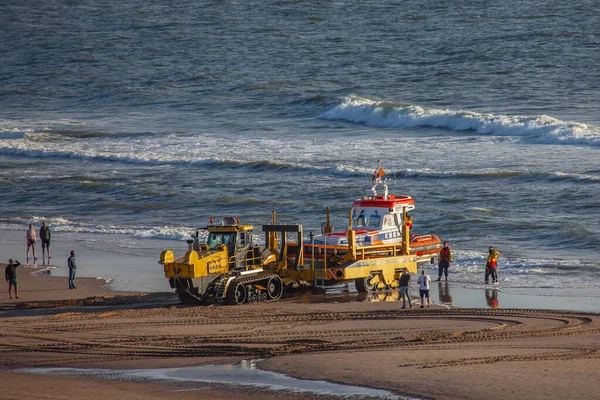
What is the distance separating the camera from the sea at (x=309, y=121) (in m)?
33.2

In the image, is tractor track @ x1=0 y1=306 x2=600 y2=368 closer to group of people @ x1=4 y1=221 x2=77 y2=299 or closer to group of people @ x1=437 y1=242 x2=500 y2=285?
group of people @ x1=4 y1=221 x2=77 y2=299

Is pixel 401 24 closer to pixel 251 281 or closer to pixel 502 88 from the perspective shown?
pixel 502 88

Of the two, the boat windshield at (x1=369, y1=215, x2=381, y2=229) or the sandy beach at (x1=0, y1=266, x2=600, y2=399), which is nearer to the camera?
the sandy beach at (x1=0, y1=266, x2=600, y2=399)

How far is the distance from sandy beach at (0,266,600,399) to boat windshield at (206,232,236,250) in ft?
5.19

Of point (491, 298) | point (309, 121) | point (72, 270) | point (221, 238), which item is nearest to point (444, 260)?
point (491, 298)

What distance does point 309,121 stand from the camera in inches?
2185

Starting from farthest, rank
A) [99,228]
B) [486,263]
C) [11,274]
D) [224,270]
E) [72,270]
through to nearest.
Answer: [99,228]
[486,263]
[72,270]
[11,274]
[224,270]

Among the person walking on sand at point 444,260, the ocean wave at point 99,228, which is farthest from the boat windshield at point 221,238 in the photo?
the ocean wave at point 99,228

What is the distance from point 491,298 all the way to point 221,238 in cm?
599

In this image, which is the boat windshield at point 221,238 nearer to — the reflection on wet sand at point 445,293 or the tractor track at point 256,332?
the tractor track at point 256,332

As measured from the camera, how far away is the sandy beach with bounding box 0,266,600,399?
14.0 m

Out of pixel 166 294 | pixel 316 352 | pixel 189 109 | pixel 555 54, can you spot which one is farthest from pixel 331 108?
pixel 316 352

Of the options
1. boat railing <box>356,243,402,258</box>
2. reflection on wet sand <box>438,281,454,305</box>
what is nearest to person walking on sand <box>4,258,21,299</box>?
boat railing <box>356,243,402,258</box>

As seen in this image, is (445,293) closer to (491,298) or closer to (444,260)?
(491,298)
